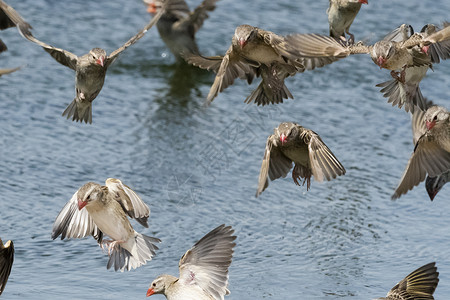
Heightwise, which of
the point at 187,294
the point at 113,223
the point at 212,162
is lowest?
the point at 212,162

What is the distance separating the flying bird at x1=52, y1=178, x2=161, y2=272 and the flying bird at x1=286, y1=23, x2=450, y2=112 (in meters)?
1.96

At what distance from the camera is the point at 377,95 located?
13.5 meters

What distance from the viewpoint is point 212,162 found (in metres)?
11.3

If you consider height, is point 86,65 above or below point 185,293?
above

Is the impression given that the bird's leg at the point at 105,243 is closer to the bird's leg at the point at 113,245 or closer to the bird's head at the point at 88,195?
the bird's leg at the point at 113,245

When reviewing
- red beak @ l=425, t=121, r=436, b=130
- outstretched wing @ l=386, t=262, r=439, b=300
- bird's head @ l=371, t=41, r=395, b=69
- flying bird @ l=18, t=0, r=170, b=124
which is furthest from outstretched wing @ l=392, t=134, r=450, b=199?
flying bird @ l=18, t=0, r=170, b=124

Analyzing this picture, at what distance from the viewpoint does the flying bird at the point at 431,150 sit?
8297 millimetres

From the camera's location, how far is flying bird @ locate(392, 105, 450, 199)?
8.30 meters

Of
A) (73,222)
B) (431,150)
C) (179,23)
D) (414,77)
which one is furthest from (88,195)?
(179,23)

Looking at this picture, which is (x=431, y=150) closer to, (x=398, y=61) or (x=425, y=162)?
(x=425, y=162)

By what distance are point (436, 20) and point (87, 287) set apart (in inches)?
365

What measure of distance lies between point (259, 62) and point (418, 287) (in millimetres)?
2673

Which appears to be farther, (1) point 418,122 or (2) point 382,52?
(1) point 418,122

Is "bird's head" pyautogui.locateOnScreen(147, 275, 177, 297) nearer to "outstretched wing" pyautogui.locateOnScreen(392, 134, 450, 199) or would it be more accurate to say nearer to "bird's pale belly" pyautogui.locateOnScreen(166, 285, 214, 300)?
"bird's pale belly" pyautogui.locateOnScreen(166, 285, 214, 300)
